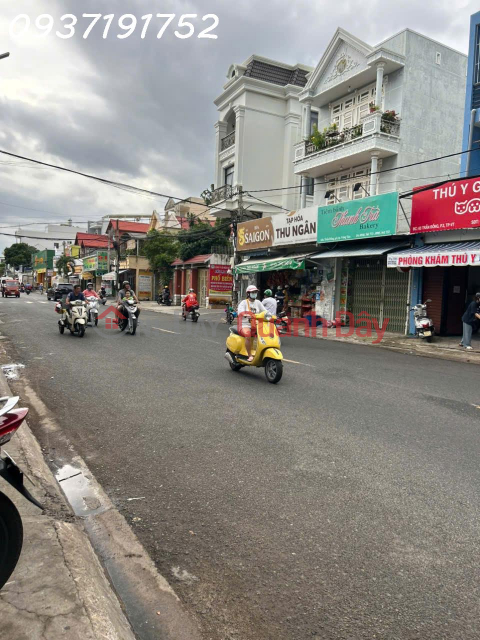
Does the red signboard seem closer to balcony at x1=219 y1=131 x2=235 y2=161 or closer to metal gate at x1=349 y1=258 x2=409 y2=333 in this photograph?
metal gate at x1=349 y1=258 x2=409 y2=333

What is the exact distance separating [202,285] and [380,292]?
63.1 feet

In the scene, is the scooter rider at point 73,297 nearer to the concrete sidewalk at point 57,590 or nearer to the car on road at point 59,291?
the concrete sidewalk at point 57,590

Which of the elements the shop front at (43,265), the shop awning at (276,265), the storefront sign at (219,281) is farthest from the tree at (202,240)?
the shop front at (43,265)

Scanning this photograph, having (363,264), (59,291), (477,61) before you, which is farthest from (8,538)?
(59,291)

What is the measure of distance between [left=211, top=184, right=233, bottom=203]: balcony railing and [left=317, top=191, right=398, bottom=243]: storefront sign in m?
10.6

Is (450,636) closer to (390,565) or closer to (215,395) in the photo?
(390,565)

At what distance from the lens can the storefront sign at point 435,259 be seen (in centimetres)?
1245

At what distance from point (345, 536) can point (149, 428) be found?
2845 millimetres

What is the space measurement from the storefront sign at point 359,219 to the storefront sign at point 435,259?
4.41 ft

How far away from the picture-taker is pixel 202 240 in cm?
3547

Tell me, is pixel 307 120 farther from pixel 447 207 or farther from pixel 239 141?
pixel 447 207

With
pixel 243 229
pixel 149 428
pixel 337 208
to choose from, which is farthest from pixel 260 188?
pixel 149 428

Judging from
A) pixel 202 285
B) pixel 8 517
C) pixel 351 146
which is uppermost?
pixel 351 146

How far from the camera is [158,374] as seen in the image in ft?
27.6
